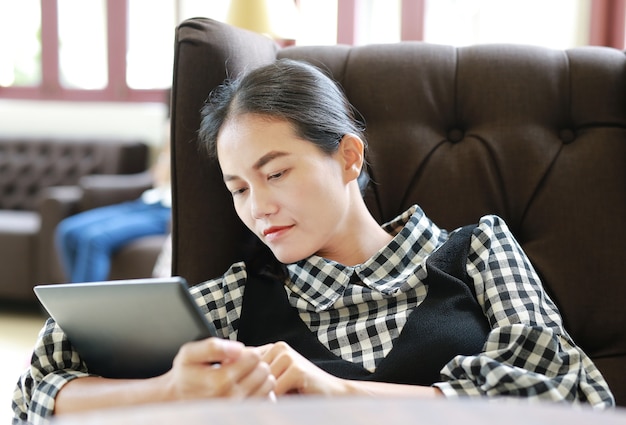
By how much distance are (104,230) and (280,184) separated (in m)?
2.53

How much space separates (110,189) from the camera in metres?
4.02

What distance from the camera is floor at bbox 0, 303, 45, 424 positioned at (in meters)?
2.82

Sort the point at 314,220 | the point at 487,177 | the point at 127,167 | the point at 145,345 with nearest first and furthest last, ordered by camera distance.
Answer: the point at 145,345, the point at 314,220, the point at 487,177, the point at 127,167

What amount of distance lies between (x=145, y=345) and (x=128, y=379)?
12cm

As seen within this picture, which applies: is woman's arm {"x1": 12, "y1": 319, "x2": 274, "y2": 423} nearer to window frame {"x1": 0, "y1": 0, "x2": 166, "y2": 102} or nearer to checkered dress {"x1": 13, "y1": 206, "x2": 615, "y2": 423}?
checkered dress {"x1": 13, "y1": 206, "x2": 615, "y2": 423}

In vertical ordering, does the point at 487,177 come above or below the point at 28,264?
above

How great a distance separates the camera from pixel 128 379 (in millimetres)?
1161

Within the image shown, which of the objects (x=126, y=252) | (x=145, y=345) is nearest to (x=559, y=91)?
(x=145, y=345)

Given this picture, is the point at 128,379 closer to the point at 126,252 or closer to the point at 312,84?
the point at 312,84

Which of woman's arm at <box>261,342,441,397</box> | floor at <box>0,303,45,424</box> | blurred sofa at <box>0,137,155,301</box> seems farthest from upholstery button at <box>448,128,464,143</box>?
blurred sofa at <box>0,137,155,301</box>

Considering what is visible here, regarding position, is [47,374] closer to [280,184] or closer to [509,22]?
[280,184]

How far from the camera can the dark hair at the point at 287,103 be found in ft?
4.27

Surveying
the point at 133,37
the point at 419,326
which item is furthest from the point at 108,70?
the point at 419,326

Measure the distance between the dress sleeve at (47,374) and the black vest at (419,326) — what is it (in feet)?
0.88
